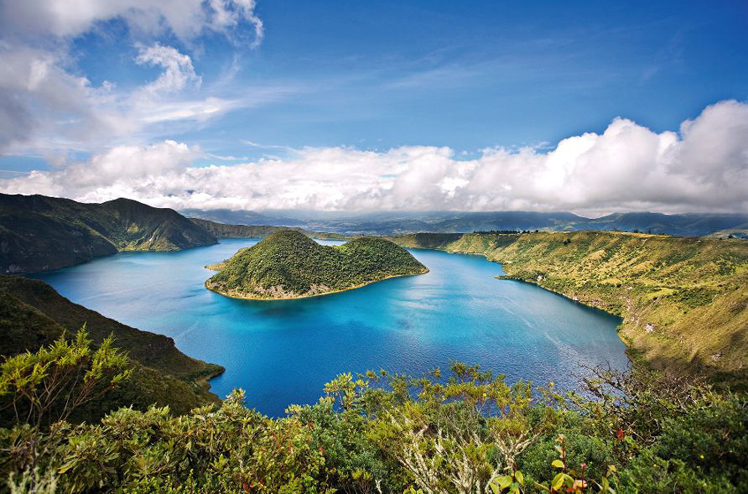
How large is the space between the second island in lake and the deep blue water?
25.5 ft

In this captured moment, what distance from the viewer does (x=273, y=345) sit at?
281ft

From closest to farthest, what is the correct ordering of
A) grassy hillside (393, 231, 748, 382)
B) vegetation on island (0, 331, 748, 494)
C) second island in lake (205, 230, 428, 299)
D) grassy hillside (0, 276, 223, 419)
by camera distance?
vegetation on island (0, 331, 748, 494), grassy hillside (0, 276, 223, 419), grassy hillside (393, 231, 748, 382), second island in lake (205, 230, 428, 299)

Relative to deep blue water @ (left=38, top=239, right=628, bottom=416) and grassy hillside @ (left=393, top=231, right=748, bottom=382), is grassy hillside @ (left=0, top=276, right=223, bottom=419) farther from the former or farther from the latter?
grassy hillside @ (left=393, top=231, right=748, bottom=382)

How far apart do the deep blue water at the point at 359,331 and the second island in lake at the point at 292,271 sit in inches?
306

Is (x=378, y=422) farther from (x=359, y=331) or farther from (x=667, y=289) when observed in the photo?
(x=667, y=289)

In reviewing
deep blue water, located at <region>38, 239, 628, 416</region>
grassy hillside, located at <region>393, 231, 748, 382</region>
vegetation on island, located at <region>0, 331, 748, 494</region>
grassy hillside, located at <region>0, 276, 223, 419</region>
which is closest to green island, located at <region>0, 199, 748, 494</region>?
vegetation on island, located at <region>0, 331, 748, 494</region>

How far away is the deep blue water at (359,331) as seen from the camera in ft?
228

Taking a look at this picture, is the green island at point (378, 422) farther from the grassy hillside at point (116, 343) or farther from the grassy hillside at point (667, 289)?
the grassy hillside at point (667, 289)

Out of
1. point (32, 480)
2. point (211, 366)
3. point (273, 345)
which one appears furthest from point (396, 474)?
point (273, 345)

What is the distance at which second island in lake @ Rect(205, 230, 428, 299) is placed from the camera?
5571 inches

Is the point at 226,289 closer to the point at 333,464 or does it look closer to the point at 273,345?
the point at 273,345

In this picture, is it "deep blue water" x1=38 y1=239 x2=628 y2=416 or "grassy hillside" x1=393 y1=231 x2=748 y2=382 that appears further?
"deep blue water" x1=38 y1=239 x2=628 y2=416

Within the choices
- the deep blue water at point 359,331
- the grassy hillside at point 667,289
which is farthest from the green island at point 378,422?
the deep blue water at point 359,331

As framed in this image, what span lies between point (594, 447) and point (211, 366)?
73327 mm
